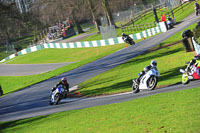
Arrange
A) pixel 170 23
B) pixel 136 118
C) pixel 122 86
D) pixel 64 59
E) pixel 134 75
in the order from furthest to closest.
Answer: pixel 64 59, pixel 170 23, pixel 134 75, pixel 122 86, pixel 136 118

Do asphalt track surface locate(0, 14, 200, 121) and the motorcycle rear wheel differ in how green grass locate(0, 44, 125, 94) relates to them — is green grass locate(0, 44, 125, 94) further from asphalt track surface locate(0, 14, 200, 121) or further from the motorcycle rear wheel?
the motorcycle rear wheel

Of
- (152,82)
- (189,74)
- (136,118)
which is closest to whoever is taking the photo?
(136,118)

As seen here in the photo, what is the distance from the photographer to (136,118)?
434 inches

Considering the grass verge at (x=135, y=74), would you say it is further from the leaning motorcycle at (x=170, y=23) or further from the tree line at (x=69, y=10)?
the tree line at (x=69, y=10)

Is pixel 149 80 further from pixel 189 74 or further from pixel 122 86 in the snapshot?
pixel 122 86

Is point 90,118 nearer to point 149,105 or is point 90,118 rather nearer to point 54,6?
point 149,105

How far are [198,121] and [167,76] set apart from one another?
11.1m

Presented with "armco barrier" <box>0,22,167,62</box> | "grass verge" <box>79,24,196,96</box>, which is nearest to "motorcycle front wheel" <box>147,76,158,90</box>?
"grass verge" <box>79,24,196,96</box>

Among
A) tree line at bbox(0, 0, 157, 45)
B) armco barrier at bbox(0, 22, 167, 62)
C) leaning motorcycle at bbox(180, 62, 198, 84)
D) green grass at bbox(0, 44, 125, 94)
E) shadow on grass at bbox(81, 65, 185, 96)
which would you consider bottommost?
shadow on grass at bbox(81, 65, 185, 96)

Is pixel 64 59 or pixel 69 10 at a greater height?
pixel 69 10

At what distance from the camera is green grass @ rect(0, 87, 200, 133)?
9.25 meters

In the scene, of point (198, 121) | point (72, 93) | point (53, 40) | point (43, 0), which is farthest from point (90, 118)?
point (43, 0)

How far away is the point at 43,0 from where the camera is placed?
285 feet

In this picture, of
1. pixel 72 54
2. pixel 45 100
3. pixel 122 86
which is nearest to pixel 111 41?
pixel 72 54
